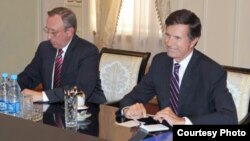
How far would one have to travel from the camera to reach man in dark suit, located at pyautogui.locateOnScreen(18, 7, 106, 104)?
106 inches

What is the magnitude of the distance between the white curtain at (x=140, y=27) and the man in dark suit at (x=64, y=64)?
6.52 ft

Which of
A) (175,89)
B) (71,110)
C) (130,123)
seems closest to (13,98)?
(71,110)

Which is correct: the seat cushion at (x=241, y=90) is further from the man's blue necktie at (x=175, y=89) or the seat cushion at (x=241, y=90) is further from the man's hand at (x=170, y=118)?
the man's hand at (x=170, y=118)

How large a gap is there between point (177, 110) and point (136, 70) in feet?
2.53

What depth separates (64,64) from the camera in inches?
112

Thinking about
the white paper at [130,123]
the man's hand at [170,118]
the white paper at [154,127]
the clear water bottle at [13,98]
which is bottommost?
the white paper at [130,123]

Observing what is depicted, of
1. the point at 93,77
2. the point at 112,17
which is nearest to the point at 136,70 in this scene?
the point at 93,77

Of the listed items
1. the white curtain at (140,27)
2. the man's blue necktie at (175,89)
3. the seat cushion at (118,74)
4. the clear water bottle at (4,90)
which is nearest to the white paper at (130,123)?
the man's blue necktie at (175,89)

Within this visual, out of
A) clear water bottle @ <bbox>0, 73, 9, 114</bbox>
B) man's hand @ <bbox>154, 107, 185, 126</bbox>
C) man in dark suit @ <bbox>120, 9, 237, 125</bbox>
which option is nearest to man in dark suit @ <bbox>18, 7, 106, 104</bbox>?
clear water bottle @ <bbox>0, 73, 9, 114</bbox>

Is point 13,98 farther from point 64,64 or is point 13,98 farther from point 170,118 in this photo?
point 170,118

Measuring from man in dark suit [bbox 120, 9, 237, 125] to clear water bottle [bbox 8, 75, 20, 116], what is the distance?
557mm

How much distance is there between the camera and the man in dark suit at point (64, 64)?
8.82 feet

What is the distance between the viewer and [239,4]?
4.05 m

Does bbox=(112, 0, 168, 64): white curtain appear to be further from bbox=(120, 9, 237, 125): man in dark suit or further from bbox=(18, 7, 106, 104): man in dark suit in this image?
bbox=(120, 9, 237, 125): man in dark suit
